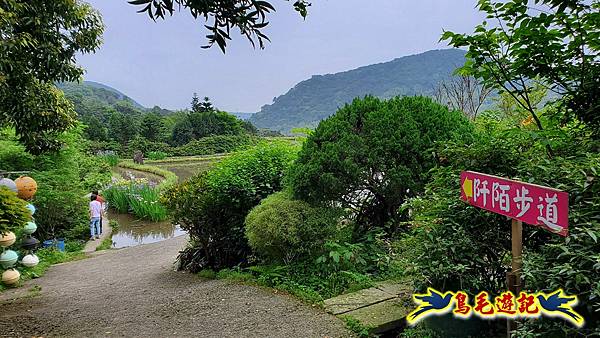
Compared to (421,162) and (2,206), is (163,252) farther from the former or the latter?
(421,162)

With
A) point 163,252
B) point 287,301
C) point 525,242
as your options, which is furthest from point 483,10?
point 163,252

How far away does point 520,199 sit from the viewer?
221cm

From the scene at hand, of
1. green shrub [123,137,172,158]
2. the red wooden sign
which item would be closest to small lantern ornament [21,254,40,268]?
the red wooden sign

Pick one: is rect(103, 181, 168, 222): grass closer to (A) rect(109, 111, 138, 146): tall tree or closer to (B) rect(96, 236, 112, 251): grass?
(B) rect(96, 236, 112, 251): grass

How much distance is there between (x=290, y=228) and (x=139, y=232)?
8667 millimetres

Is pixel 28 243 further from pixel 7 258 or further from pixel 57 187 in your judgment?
pixel 57 187

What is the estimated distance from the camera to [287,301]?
418 cm

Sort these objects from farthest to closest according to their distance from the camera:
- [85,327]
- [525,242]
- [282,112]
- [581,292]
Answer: [282,112], [85,327], [525,242], [581,292]

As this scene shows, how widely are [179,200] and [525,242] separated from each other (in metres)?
4.26

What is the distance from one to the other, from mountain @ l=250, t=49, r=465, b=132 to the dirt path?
7735 centimetres

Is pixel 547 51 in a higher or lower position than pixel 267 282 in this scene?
higher

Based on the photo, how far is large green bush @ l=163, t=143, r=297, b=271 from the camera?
19.0ft

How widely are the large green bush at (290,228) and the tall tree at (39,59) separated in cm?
286

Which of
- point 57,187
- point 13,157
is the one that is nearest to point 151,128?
point 57,187
